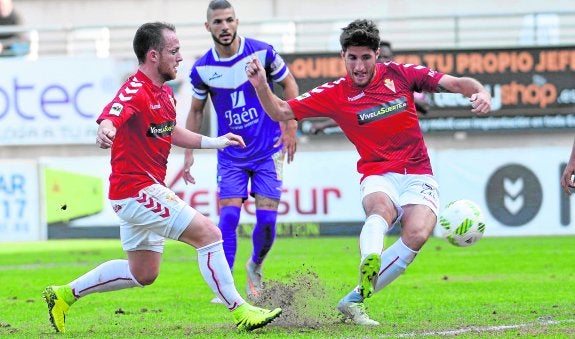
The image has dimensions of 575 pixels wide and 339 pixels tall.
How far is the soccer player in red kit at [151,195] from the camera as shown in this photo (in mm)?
8391

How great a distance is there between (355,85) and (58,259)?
8.88 meters

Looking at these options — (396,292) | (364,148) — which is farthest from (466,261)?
(364,148)

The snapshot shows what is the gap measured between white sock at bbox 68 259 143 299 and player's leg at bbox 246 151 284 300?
247 cm

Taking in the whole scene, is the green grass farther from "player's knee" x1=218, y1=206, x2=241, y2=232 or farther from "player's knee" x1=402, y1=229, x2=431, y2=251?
"player's knee" x1=218, y1=206, x2=241, y2=232

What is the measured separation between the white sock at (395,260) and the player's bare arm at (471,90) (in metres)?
1.06

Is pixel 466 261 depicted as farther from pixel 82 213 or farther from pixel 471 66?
pixel 82 213

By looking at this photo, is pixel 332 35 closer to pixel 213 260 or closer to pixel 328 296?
pixel 328 296

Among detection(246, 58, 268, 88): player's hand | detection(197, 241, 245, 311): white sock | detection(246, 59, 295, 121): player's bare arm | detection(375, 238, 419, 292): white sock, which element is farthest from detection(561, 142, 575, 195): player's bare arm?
detection(197, 241, 245, 311): white sock

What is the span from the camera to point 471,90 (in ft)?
29.3

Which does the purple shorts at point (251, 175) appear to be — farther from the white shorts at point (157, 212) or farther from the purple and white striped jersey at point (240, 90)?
the white shorts at point (157, 212)

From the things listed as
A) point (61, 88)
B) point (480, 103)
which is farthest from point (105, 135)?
point (61, 88)

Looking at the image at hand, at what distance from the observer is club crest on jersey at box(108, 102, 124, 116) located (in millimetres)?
8086

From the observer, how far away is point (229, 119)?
11.4 m

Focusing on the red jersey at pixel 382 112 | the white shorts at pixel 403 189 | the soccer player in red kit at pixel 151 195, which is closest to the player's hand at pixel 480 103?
the red jersey at pixel 382 112
